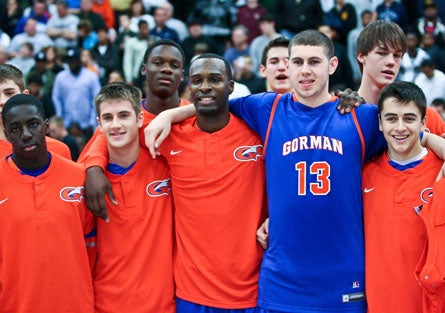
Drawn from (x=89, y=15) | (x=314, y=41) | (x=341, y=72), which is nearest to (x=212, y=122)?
(x=314, y=41)

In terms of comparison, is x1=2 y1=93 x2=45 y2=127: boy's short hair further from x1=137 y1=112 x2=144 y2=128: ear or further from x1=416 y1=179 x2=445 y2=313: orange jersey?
x1=416 y1=179 x2=445 y2=313: orange jersey

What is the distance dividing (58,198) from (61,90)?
969 centimetres

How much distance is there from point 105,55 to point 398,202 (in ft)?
37.9

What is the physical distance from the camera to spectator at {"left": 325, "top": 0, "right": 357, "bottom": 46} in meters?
16.0

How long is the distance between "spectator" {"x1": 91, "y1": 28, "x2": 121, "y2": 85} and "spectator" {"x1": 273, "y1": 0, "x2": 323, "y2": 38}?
11.4 feet

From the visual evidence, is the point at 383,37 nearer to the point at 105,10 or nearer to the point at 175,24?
the point at 175,24

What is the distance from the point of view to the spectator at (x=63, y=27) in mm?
16891

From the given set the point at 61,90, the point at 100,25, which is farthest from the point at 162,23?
the point at 61,90

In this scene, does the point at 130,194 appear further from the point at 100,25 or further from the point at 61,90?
the point at 100,25

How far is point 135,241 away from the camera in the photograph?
5.95 meters

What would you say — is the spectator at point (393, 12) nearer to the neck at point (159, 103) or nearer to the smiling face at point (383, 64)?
the smiling face at point (383, 64)

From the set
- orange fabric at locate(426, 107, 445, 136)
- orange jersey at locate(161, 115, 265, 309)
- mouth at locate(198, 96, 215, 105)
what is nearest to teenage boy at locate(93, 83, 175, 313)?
orange jersey at locate(161, 115, 265, 309)

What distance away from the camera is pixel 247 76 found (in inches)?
560

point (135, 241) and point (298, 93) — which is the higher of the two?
point (298, 93)
